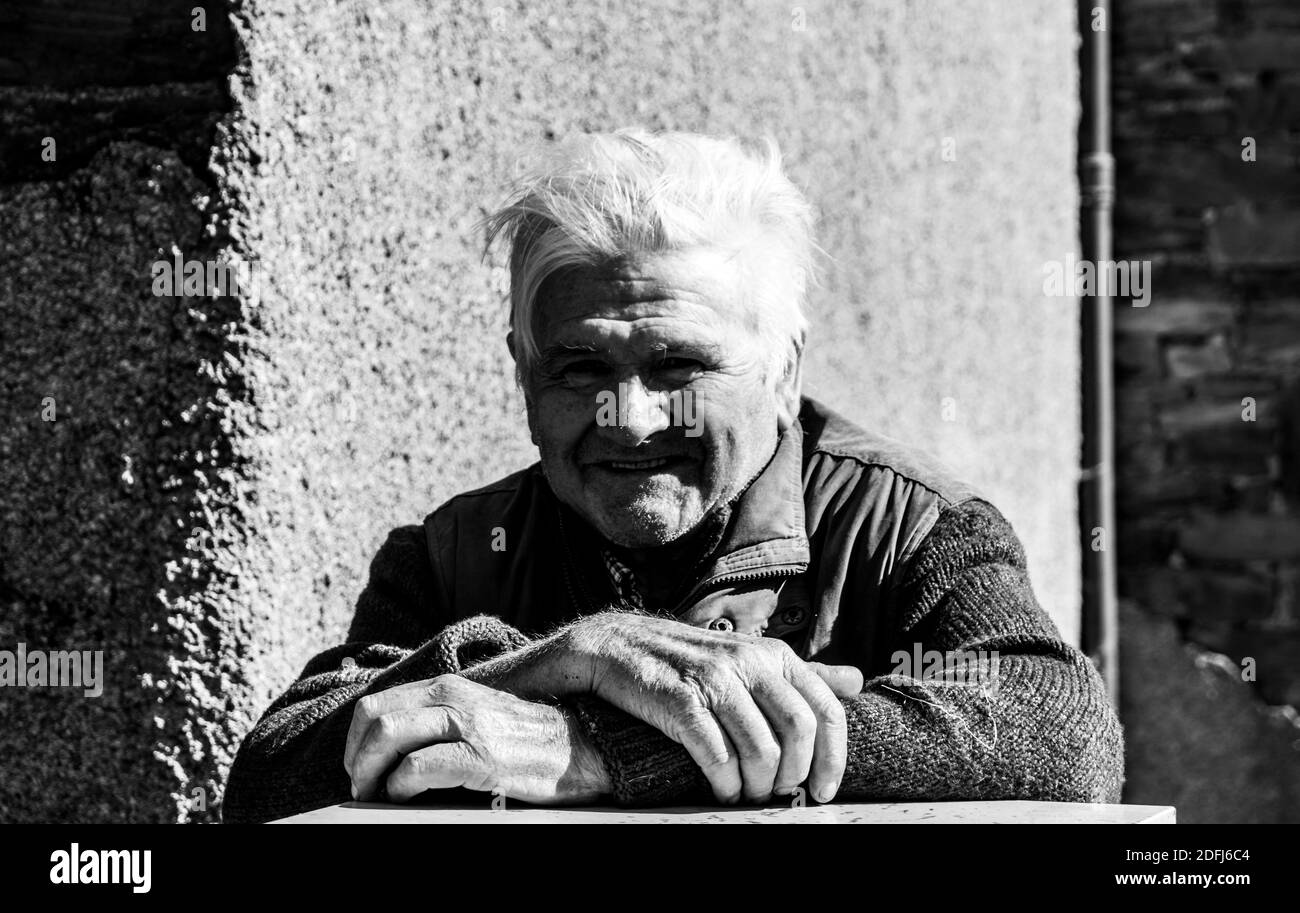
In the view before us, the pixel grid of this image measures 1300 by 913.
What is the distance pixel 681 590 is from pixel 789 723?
0.58 meters

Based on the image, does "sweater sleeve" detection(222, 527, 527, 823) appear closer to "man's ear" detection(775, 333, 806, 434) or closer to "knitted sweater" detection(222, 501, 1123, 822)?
"knitted sweater" detection(222, 501, 1123, 822)

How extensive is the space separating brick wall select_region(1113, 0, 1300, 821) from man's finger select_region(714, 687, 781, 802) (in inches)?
209

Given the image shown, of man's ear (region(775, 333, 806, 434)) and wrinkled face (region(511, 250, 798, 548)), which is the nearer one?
wrinkled face (region(511, 250, 798, 548))

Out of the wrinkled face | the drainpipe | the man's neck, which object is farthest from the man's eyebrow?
the drainpipe

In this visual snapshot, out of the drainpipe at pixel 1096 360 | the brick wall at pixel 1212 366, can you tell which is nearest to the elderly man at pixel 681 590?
the drainpipe at pixel 1096 360

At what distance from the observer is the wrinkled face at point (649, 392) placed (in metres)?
2.23

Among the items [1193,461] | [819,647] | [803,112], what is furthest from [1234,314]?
[819,647]

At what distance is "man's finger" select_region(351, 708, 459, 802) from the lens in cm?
180

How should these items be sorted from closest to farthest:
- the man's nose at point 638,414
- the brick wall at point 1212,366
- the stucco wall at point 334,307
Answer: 1. the man's nose at point 638,414
2. the stucco wall at point 334,307
3. the brick wall at point 1212,366

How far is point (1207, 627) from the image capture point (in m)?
6.80

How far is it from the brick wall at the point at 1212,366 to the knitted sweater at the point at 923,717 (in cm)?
483

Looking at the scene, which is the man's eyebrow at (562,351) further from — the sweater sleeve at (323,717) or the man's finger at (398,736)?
the man's finger at (398,736)

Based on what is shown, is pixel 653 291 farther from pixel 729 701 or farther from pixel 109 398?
pixel 109 398

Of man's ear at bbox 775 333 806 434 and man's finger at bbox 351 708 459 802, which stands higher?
man's ear at bbox 775 333 806 434
